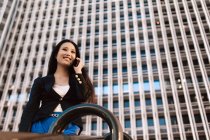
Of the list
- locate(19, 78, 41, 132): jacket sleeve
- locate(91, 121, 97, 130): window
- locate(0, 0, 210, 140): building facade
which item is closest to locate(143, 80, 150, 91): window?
locate(0, 0, 210, 140): building facade

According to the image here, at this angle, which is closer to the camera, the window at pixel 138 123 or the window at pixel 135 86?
the window at pixel 138 123

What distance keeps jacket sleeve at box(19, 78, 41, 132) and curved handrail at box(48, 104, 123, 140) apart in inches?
48.4

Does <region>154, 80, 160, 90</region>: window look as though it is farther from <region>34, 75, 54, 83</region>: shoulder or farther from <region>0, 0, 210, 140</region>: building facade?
<region>34, 75, 54, 83</region>: shoulder

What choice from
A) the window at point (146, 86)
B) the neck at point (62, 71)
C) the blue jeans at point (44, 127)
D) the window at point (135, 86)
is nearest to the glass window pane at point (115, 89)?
the window at point (135, 86)

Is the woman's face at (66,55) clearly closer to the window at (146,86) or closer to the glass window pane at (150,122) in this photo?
the glass window pane at (150,122)

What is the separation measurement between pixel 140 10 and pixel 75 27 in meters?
10.0

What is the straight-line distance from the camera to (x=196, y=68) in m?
37.4

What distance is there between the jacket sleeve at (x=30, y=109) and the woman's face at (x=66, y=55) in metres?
0.29

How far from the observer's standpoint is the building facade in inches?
1310

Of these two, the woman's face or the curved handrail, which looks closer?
the curved handrail

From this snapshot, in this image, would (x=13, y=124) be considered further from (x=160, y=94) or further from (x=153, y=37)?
(x=153, y=37)

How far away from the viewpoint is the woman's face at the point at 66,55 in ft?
9.73

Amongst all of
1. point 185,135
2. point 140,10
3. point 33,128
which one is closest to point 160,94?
point 185,135

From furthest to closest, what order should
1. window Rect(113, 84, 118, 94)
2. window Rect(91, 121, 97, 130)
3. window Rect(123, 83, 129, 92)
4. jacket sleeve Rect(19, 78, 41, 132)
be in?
1. window Rect(113, 84, 118, 94)
2. window Rect(123, 83, 129, 92)
3. window Rect(91, 121, 97, 130)
4. jacket sleeve Rect(19, 78, 41, 132)
